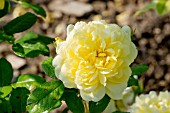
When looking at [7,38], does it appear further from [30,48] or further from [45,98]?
[45,98]

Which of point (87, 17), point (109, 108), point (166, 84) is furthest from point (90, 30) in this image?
point (87, 17)

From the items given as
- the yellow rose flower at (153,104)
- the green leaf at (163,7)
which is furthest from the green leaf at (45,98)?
the green leaf at (163,7)

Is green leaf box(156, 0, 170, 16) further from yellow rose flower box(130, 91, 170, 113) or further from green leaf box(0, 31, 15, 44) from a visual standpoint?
green leaf box(0, 31, 15, 44)

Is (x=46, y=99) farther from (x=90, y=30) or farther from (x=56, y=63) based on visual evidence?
(x=90, y=30)

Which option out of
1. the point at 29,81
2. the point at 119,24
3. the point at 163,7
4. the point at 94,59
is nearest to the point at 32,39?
the point at 29,81

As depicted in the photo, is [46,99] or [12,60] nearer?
[46,99]

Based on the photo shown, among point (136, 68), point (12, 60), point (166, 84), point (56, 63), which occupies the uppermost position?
point (56, 63)

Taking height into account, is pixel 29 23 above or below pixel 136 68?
above
